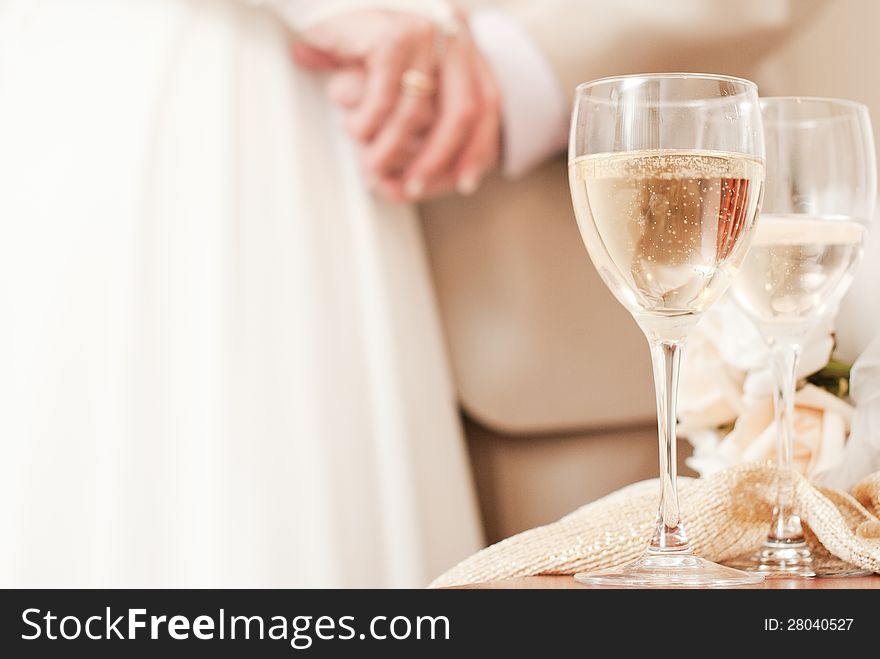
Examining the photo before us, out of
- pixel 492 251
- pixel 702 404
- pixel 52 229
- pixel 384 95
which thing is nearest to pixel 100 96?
pixel 52 229

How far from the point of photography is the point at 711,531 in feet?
0.91

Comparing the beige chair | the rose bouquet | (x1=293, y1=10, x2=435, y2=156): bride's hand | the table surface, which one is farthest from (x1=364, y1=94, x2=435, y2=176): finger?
the table surface

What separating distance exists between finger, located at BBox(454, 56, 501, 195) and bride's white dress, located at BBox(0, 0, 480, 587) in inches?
4.9

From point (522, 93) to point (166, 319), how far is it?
1.11ft

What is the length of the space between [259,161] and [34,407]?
23 centimetres

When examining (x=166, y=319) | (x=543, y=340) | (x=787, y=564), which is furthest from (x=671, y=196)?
(x=543, y=340)

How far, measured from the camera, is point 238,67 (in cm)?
72

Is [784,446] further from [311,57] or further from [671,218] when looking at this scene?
[311,57]

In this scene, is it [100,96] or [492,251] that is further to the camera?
[492,251]

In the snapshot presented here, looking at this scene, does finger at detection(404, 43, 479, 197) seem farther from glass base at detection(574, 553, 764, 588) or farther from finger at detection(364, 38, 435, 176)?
glass base at detection(574, 553, 764, 588)
